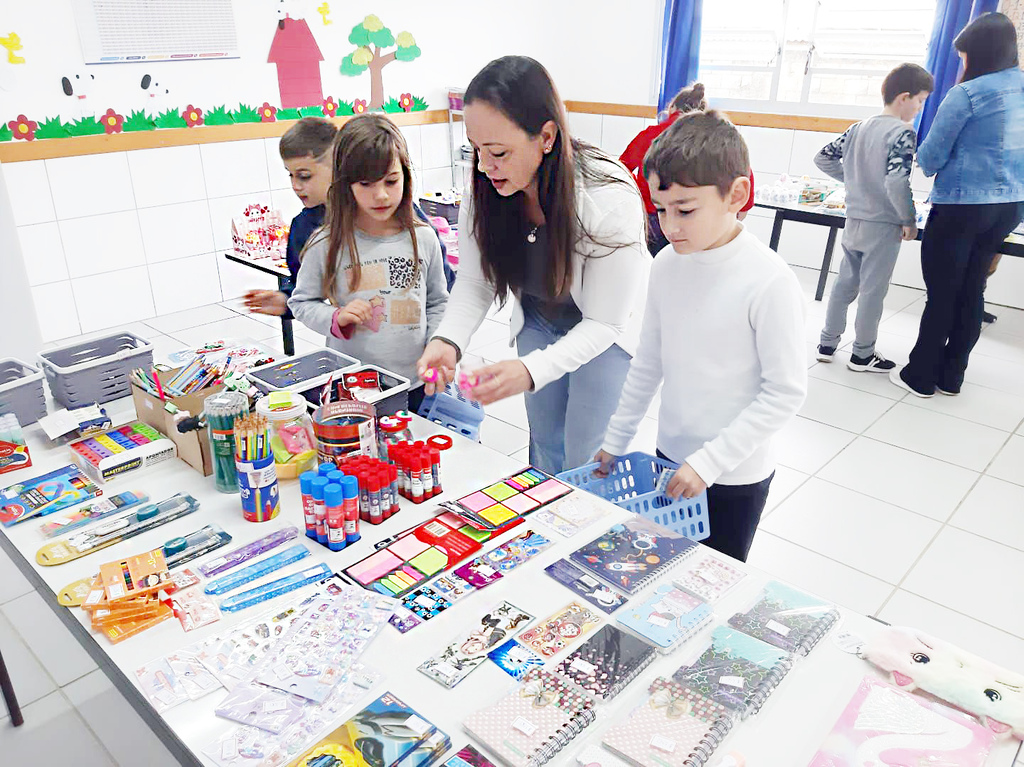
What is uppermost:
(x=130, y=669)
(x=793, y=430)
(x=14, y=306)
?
(x=130, y=669)

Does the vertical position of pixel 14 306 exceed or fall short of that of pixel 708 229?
it falls short

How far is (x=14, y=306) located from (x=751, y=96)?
16.3 ft

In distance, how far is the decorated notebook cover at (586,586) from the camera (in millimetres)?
1182

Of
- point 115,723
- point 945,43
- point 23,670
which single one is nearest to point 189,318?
point 23,670

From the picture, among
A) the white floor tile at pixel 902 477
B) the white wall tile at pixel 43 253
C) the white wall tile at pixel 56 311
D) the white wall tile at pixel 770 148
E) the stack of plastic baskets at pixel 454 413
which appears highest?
the white wall tile at pixel 770 148

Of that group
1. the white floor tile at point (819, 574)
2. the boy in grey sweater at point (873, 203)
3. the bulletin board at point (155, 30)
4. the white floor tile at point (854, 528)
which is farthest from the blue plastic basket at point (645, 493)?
the bulletin board at point (155, 30)

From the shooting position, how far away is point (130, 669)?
1.05 meters

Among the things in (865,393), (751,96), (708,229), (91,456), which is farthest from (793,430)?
(751,96)

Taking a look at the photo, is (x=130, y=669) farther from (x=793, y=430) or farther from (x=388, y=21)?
(x=388, y=21)

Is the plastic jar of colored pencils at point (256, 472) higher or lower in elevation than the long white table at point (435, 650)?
higher

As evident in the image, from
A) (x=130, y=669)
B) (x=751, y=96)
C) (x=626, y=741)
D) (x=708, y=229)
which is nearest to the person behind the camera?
(x=626, y=741)

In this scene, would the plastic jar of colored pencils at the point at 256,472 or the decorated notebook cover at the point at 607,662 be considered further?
the plastic jar of colored pencils at the point at 256,472

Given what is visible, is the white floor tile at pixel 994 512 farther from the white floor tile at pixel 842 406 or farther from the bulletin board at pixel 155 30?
the bulletin board at pixel 155 30

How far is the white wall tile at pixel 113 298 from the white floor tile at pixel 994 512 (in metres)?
4.24
